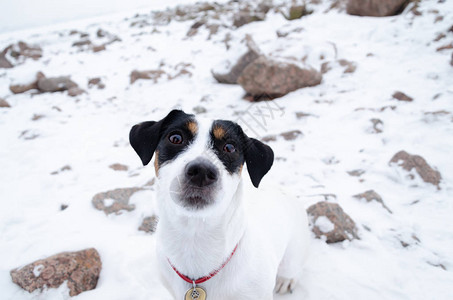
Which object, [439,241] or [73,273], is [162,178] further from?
[439,241]

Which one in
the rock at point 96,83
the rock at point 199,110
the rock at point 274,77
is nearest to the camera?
the rock at point 274,77

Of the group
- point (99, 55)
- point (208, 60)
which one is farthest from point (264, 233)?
point (99, 55)

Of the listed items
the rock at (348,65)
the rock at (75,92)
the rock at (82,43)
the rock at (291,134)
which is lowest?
the rock at (82,43)

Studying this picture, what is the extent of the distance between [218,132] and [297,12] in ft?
50.8

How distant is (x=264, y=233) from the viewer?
240cm

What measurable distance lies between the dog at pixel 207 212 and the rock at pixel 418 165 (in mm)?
3025

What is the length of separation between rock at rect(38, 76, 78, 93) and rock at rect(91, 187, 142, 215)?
9.53 metres

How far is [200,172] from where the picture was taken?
67.6 inches

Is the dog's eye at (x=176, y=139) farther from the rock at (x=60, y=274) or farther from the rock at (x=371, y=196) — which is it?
the rock at (x=371, y=196)

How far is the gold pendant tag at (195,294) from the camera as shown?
2.04m

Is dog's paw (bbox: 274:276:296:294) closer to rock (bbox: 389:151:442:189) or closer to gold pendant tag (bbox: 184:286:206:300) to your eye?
gold pendant tag (bbox: 184:286:206:300)

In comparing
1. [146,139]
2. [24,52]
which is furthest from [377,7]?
[24,52]

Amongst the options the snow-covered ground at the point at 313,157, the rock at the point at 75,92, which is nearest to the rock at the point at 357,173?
the snow-covered ground at the point at 313,157

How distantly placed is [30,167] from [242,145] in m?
5.52
